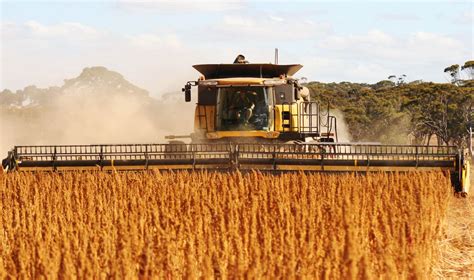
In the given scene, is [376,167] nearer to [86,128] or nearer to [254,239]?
[254,239]

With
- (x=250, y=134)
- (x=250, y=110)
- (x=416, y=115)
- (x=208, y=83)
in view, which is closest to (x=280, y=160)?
(x=250, y=134)

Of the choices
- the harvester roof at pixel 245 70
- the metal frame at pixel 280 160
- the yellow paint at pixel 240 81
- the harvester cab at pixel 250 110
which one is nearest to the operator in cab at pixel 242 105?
the harvester cab at pixel 250 110

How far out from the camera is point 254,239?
662 cm

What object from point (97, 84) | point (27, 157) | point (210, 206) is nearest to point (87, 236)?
point (210, 206)

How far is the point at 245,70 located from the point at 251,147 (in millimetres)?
1866

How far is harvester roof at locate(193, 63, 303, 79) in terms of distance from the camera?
17.0 metres

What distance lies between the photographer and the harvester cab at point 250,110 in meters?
16.2

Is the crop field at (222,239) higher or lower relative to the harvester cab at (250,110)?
lower

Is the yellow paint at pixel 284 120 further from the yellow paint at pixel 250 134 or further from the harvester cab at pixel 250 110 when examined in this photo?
the yellow paint at pixel 250 134

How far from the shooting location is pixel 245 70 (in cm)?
1716

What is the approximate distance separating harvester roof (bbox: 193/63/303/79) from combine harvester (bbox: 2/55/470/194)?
0.06 ft

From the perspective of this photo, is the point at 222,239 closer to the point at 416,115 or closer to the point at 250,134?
the point at 250,134

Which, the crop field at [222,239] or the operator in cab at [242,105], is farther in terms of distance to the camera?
the operator in cab at [242,105]

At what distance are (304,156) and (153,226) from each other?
7.05 meters
